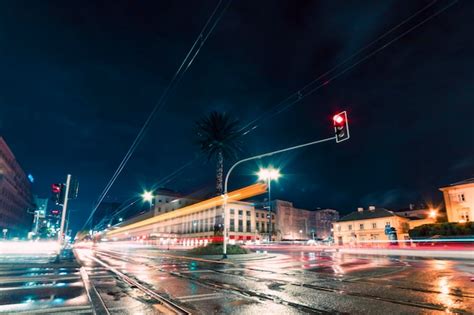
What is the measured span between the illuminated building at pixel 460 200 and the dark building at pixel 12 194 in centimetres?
8189

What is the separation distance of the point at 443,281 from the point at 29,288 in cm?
1378

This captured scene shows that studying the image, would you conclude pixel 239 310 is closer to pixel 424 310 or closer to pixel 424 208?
pixel 424 310

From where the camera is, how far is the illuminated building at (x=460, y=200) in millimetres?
49969

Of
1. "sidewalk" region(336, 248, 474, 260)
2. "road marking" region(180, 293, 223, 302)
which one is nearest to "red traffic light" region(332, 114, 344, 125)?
"road marking" region(180, 293, 223, 302)

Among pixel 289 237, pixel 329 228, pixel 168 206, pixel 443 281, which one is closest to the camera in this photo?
pixel 443 281

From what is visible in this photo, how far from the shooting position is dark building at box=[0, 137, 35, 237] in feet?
236

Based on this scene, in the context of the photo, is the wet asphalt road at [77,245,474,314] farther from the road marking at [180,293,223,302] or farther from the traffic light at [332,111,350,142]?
the traffic light at [332,111,350,142]

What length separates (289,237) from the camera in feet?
316

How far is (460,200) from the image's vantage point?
51344 mm

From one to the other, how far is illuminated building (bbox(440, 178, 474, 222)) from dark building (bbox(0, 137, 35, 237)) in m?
81.9

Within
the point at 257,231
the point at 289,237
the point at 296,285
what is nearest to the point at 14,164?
the point at 257,231

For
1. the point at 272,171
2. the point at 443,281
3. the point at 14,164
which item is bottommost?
the point at 443,281

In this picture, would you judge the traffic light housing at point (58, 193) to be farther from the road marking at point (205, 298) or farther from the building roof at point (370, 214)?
the building roof at point (370, 214)

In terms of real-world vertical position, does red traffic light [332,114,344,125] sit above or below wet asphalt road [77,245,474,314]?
above
